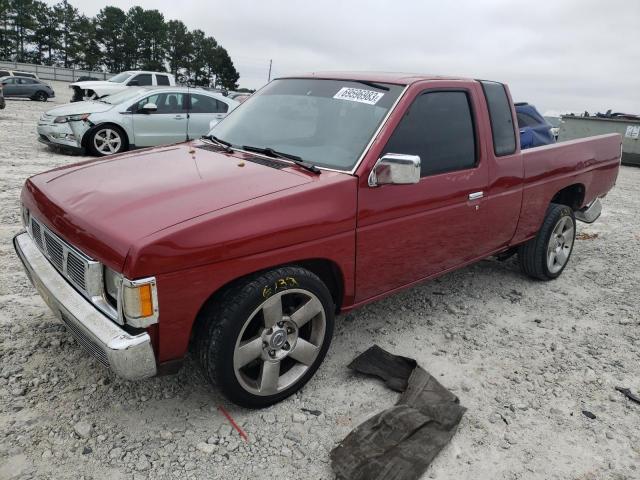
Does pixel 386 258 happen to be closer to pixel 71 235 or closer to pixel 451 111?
pixel 451 111

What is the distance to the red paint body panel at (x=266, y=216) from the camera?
2256mm

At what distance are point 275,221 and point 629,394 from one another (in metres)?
2.47

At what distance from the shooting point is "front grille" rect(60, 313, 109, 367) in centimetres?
224

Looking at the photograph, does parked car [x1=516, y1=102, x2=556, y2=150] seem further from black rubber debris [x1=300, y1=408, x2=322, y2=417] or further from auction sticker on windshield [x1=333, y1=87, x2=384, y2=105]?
black rubber debris [x1=300, y1=408, x2=322, y2=417]

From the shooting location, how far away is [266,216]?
97.3 inches

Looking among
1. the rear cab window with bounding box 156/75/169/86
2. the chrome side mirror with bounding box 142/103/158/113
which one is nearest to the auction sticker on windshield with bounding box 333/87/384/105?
the chrome side mirror with bounding box 142/103/158/113

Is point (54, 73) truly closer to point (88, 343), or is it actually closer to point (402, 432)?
point (88, 343)

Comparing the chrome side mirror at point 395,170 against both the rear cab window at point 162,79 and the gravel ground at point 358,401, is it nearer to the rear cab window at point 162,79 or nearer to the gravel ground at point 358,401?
the gravel ground at point 358,401

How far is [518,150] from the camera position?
402cm

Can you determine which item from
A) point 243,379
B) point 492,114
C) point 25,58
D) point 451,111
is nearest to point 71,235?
point 243,379

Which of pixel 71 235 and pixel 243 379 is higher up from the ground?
pixel 71 235

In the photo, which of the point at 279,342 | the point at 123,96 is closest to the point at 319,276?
the point at 279,342

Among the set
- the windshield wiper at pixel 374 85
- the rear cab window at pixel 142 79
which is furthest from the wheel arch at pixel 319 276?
the rear cab window at pixel 142 79

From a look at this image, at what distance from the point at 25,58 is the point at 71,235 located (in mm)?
83406
